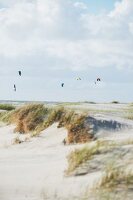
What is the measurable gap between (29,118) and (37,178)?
891 centimetres

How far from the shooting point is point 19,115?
1847 cm

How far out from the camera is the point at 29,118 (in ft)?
57.2

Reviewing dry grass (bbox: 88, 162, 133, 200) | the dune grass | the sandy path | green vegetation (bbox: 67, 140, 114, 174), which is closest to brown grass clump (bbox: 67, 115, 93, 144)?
the dune grass

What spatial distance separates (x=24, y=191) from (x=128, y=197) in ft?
5.46

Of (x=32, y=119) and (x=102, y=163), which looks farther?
(x=32, y=119)

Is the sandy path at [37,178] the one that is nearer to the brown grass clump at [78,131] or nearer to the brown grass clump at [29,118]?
the brown grass clump at [78,131]

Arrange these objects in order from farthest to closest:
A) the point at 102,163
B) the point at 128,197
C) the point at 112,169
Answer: the point at 102,163 → the point at 112,169 → the point at 128,197

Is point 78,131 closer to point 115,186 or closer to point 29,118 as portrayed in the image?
point 29,118

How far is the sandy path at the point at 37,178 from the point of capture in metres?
7.79

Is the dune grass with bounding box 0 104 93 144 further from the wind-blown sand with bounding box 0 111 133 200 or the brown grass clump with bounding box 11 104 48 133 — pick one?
the wind-blown sand with bounding box 0 111 133 200

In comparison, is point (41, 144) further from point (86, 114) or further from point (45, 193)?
point (45, 193)

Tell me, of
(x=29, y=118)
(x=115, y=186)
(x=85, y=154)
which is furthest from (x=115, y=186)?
(x=29, y=118)

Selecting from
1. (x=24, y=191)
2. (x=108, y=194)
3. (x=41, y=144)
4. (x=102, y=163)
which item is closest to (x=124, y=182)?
(x=108, y=194)

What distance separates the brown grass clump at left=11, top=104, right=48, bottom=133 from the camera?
55.8ft
